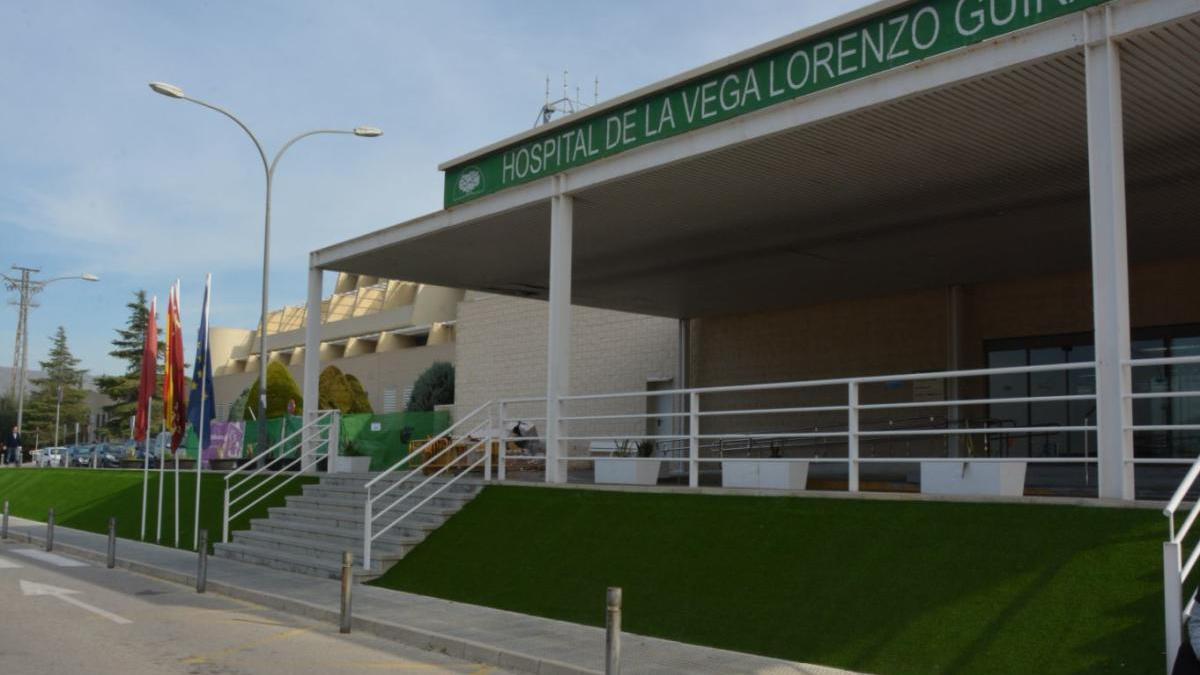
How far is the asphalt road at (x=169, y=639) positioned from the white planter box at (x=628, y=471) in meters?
4.47

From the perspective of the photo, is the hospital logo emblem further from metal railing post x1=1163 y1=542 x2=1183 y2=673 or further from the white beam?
metal railing post x1=1163 y1=542 x2=1183 y2=673

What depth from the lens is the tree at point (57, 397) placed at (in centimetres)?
9631

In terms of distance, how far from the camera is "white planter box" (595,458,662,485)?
47.4ft

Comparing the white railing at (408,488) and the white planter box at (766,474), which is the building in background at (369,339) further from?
the white planter box at (766,474)

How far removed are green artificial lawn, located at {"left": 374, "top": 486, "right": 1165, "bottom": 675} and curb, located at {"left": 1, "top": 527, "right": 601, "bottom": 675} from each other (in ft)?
4.78

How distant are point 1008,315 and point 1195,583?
599 inches

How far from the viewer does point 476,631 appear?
10.9 meters

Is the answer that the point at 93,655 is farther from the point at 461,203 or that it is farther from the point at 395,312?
the point at 395,312

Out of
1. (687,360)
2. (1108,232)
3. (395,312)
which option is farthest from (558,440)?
(395,312)

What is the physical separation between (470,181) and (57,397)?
93299 mm

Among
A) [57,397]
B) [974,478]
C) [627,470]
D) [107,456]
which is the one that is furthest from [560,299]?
[57,397]

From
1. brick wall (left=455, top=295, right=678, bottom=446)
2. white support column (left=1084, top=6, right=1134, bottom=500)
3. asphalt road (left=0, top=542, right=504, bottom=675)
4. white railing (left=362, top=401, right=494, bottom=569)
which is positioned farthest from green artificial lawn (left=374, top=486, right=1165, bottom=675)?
brick wall (left=455, top=295, right=678, bottom=446)

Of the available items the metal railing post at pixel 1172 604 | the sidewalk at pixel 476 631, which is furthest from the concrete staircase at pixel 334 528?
the metal railing post at pixel 1172 604

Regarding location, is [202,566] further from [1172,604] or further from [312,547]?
[1172,604]
